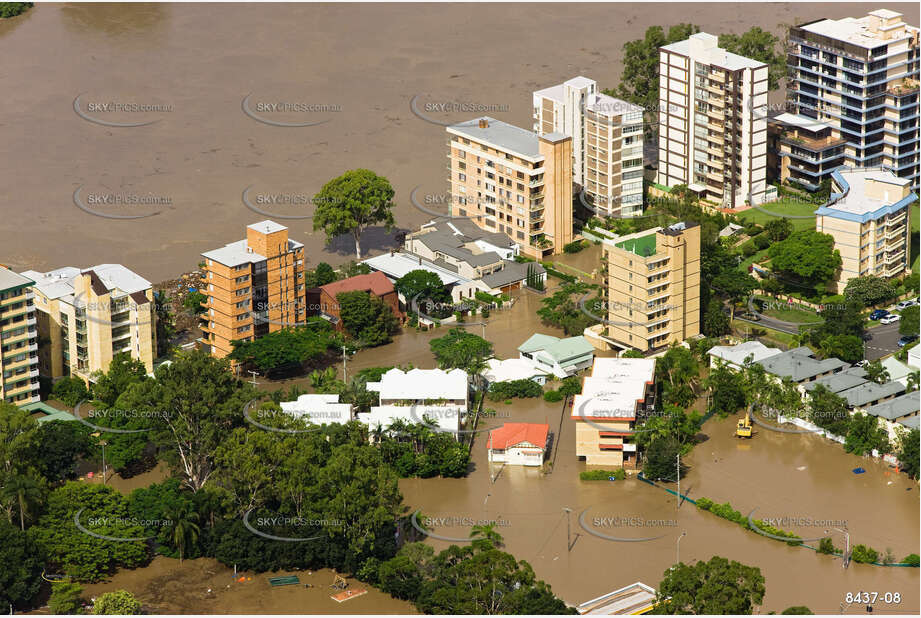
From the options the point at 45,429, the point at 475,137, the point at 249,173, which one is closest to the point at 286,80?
the point at 249,173

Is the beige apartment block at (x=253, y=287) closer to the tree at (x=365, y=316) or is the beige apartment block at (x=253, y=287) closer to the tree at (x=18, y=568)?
the tree at (x=365, y=316)

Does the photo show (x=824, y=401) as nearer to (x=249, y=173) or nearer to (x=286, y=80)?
(x=249, y=173)

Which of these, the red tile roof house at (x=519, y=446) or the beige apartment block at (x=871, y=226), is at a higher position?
the beige apartment block at (x=871, y=226)

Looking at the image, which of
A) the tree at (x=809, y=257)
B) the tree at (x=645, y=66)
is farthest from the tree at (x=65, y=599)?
the tree at (x=645, y=66)

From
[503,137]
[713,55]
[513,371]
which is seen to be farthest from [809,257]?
[503,137]

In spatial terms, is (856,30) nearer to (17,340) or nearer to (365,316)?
(365,316)
